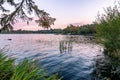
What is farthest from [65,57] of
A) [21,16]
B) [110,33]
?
[21,16]

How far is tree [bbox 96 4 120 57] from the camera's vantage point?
30.4m

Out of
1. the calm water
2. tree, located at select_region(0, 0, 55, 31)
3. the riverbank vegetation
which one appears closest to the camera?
tree, located at select_region(0, 0, 55, 31)

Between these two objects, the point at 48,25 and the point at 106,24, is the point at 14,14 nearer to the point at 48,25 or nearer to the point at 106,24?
the point at 48,25

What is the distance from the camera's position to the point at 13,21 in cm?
675

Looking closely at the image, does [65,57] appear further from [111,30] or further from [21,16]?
[21,16]

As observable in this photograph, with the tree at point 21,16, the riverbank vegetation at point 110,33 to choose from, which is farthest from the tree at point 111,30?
the tree at point 21,16

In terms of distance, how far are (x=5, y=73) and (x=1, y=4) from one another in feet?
6.55

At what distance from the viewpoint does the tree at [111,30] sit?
1198 inches

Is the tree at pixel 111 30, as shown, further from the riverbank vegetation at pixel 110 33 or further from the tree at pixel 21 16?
the tree at pixel 21 16

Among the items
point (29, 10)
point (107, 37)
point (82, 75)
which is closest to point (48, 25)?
point (29, 10)

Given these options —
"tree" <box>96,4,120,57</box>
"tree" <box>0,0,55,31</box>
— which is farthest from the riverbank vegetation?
"tree" <box>0,0,55,31</box>

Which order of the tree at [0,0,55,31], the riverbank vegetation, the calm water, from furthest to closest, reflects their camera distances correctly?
the riverbank vegetation, the calm water, the tree at [0,0,55,31]

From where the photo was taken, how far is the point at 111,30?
31844mm

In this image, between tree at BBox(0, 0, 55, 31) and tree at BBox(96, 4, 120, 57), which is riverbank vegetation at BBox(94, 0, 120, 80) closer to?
tree at BBox(96, 4, 120, 57)
